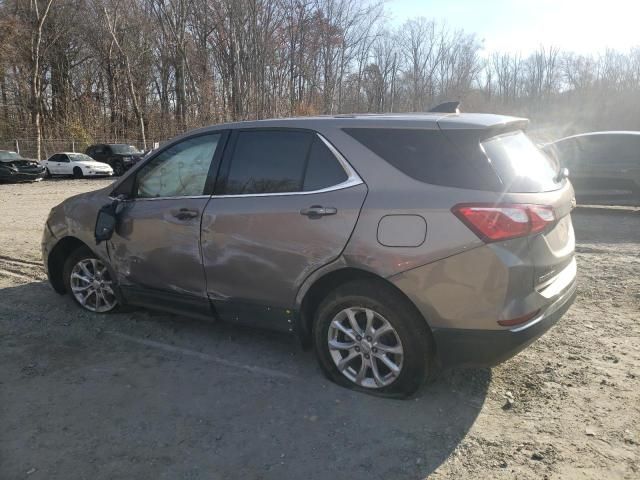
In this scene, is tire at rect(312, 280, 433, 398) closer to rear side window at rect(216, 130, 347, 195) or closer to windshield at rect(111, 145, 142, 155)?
rear side window at rect(216, 130, 347, 195)

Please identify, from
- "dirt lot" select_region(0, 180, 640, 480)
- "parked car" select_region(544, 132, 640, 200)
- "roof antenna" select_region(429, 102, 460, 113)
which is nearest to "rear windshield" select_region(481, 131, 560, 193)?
"roof antenna" select_region(429, 102, 460, 113)

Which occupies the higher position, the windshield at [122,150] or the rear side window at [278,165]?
the windshield at [122,150]

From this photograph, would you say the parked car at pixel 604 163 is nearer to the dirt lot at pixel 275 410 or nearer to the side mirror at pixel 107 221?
the dirt lot at pixel 275 410

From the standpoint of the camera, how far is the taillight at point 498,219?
282 cm

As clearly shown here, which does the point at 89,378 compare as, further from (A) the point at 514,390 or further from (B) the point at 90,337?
(A) the point at 514,390

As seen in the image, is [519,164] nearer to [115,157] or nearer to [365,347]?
[365,347]

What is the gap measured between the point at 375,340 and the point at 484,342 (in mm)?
651

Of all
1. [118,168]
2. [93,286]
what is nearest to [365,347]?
[93,286]

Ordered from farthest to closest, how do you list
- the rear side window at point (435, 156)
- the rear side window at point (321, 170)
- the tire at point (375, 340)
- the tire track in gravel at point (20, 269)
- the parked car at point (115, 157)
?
the parked car at point (115, 157) → the tire track in gravel at point (20, 269) → the rear side window at point (321, 170) → the tire at point (375, 340) → the rear side window at point (435, 156)

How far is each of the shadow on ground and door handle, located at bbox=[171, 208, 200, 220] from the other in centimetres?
103

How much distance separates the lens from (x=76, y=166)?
24.7m

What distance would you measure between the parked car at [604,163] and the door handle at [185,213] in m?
8.04

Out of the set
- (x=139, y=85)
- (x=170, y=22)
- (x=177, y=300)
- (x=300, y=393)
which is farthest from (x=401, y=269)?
(x=139, y=85)

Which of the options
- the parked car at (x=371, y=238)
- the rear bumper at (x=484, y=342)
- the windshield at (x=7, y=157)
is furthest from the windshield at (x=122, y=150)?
the rear bumper at (x=484, y=342)
